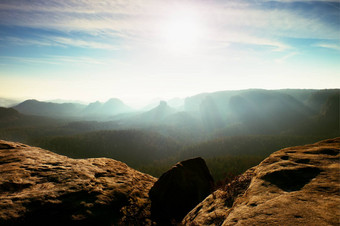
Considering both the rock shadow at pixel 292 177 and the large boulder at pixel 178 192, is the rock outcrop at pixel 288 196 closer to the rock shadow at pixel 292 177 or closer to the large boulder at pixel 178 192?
the rock shadow at pixel 292 177

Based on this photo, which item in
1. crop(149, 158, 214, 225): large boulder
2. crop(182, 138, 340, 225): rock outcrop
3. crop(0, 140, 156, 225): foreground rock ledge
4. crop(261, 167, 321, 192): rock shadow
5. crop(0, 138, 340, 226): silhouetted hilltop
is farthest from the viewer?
crop(149, 158, 214, 225): large boulder

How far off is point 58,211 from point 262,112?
687 feet

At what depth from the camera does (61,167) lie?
9703mm

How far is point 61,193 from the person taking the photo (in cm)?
786

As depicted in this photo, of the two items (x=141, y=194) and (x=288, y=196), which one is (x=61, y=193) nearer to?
(x=141, y=194)

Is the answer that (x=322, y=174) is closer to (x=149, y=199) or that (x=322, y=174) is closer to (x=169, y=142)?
(x=149, y=199)

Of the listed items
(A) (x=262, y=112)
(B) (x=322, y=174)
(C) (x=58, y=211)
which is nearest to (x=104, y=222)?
(C) (x=58, y=211)

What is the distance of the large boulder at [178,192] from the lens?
10.2 meters

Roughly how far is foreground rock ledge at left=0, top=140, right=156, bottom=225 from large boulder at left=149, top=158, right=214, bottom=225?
0.84 meters

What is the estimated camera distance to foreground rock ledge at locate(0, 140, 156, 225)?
6.79m

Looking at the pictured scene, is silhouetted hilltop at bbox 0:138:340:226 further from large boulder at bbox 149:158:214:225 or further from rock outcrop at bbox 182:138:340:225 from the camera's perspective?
large boulder at bbox 149:158:214:225

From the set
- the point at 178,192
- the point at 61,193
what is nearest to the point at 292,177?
the point at 178,192

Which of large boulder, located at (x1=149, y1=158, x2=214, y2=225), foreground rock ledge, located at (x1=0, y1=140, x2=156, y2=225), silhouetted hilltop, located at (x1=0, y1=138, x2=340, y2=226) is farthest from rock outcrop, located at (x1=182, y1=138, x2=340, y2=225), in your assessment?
foreground rock ledge, located at (x1=0, y1=140, x2=156, y2=225)

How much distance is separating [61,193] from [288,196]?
976 cm
